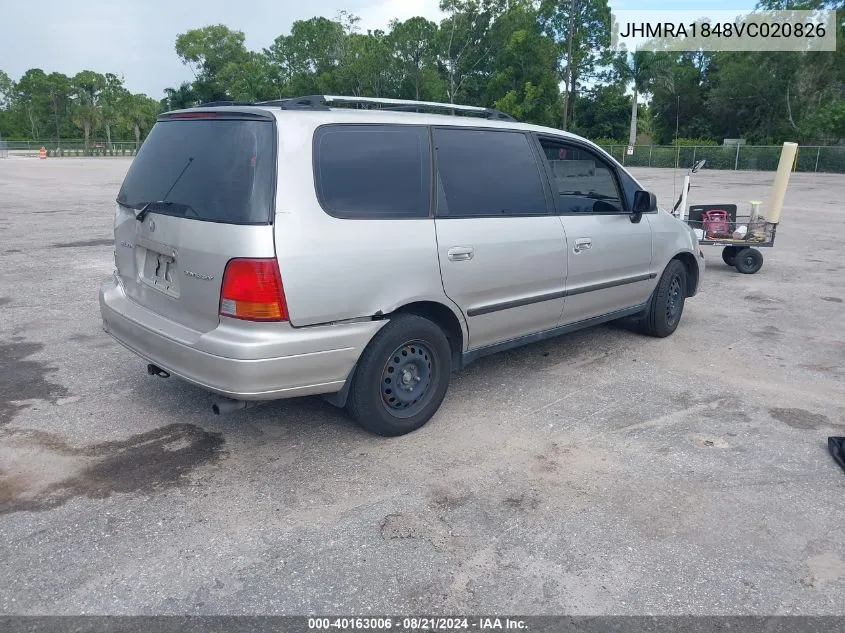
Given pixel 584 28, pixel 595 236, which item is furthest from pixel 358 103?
pixel 584 28

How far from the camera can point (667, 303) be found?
6.16 m

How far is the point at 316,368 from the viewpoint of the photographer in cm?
359

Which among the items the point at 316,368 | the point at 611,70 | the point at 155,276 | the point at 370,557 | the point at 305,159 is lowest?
the point at 370,557

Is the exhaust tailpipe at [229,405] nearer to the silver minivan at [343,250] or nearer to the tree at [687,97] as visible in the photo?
the silver minivan at [343,250]

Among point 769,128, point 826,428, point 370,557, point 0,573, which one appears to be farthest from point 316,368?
point 769,128

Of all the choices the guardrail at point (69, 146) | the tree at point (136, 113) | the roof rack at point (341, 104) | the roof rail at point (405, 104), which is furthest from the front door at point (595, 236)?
the tree at point (136, 113)

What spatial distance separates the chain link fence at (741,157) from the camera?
128ft

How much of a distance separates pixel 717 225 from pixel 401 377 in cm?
660

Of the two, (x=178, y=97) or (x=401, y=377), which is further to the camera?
(x=178, y=97)

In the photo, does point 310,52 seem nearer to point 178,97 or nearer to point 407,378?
point 178,97

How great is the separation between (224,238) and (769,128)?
61.1m

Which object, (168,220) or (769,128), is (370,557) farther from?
(769,128)

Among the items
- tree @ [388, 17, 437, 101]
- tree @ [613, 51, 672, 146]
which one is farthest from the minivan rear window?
tree @ [388, 17, 437, 101]

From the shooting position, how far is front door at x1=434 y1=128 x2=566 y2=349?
13.7 feet
